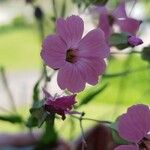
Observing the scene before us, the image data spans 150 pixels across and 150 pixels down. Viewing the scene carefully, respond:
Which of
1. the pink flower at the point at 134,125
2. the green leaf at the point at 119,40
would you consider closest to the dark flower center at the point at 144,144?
the pink flower at the point at 134,125

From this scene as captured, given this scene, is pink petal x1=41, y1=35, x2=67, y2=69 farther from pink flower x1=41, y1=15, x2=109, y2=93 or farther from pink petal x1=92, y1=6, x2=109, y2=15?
pink petal x1=92, y1=6, x2=109, y2=15

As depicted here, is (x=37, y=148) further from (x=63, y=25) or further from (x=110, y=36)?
(x=63, y=25)

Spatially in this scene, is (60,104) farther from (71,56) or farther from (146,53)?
(146,53)

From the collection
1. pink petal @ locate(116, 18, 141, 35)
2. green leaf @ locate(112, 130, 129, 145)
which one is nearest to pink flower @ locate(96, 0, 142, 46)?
pink petal @ locate(116, 18, 141, 35)

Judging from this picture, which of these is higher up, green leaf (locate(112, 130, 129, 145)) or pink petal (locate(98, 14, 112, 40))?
pink petal (locate(98, 14, 112, 40))

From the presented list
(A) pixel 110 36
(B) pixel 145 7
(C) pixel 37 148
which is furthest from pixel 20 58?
(A) pixel 110 36
